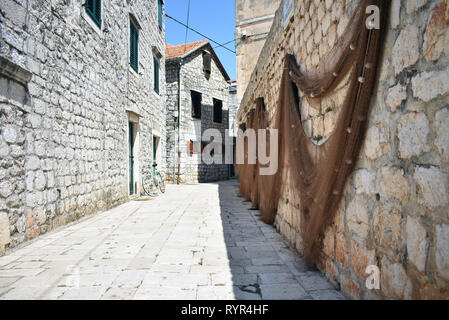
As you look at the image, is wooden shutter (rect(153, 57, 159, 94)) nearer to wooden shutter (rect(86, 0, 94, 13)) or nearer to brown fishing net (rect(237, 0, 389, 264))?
wooden shutter (rect(86, 0, 94, 13))

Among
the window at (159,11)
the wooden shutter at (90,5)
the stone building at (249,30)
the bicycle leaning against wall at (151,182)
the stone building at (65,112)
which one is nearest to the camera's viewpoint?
the stone building at (65,112)

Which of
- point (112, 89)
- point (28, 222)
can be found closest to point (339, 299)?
point (28, 222)

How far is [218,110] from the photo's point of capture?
1664cm

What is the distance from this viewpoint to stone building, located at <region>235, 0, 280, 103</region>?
480 inches

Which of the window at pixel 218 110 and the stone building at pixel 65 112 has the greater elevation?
the window at pixel 218 110

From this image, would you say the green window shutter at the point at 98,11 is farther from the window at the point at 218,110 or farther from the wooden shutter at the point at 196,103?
the window at the point at 218,110

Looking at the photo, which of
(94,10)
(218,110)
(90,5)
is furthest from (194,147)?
(90,5)

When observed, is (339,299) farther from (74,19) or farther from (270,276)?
(74,19)

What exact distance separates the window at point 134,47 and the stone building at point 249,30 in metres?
5.43

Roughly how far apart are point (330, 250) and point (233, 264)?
96cm

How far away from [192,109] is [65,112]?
34.2ft

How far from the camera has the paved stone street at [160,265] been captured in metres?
2.16

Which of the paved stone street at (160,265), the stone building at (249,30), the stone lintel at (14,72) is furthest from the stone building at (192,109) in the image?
the stone lintel at (14,72)

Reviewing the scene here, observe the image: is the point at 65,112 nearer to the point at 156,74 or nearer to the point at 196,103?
the point at 156,74
